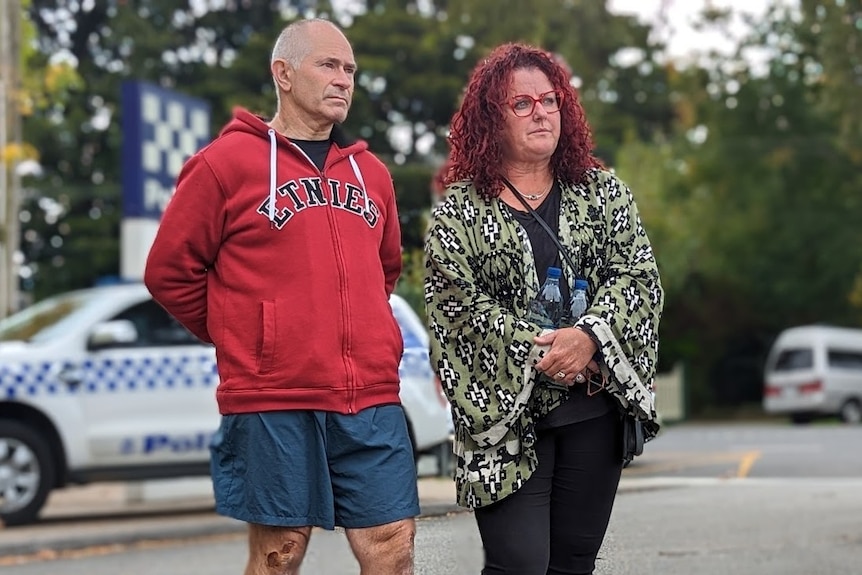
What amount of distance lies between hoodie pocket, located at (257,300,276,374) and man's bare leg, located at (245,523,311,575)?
1.30ft

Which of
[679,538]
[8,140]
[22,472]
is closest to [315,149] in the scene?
[679,538]

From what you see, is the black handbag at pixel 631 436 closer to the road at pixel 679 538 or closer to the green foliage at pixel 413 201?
the road at pixel 679 538

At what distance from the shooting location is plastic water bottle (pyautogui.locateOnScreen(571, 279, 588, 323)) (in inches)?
137

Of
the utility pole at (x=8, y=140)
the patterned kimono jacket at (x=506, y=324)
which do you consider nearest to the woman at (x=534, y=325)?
the patterned kimono jacket at (x=506, y=324)

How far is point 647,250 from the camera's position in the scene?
361cm

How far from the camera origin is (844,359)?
30.1 m

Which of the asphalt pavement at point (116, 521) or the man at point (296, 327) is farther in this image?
the asphalt pavement at point (116, 521)

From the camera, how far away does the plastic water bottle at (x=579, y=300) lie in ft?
11.4

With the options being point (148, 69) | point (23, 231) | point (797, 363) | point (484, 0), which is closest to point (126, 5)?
point (148, 69)

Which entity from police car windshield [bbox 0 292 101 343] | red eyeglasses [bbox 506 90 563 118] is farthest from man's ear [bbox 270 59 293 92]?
police car windshield [bbox 0 292 101 343]

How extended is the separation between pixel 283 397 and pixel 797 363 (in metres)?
28.3

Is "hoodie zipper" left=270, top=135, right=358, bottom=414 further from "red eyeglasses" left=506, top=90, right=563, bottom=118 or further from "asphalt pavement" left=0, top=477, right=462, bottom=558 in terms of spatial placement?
"asphalt pavement" left=0, top=477, right=462, bottom=558

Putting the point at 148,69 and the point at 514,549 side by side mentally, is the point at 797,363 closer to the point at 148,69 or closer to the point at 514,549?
the point at 148,69

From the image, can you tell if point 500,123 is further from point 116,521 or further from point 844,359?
point 844,359
